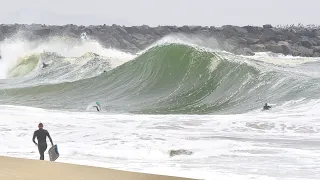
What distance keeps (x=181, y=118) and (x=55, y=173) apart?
7177mm

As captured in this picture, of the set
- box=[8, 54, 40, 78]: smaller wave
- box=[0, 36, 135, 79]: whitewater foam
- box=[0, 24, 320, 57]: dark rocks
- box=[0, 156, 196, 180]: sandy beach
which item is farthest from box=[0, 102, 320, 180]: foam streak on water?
box=[0, 24, 320, 57]: dark rocks

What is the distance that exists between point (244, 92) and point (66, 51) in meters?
23.5

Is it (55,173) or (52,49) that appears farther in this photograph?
(52,49)

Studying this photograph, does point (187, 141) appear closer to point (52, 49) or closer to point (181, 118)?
point (181, 118)

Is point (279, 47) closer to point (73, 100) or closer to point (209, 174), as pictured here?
point (73, 100)

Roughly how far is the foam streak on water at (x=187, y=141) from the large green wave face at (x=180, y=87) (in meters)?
2.35

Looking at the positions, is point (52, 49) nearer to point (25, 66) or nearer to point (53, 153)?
point (25, 66)

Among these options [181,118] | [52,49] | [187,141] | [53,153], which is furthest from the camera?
[52,49]

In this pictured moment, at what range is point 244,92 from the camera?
17094 millimetres

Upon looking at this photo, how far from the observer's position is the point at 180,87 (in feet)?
63.9

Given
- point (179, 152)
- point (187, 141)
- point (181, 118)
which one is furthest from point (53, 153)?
point (181, 118)

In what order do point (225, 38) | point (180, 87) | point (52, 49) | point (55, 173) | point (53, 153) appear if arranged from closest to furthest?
1. point (55, 173)
2. point (53, 153)
3. point (180, 87)
4. point (52, 49)
5. point (225, 38)

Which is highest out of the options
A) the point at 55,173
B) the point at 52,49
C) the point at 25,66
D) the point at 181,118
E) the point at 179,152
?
the point at 52,49

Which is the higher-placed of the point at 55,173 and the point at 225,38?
the point at 225,38
